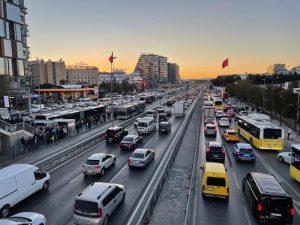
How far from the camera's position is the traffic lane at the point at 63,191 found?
553 inches

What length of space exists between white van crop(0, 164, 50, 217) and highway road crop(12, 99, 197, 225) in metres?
0.54

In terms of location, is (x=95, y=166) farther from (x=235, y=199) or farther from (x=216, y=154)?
(x=216, y=154)

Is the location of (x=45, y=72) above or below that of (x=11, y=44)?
above

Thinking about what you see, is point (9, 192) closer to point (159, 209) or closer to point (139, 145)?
point (159, 209)

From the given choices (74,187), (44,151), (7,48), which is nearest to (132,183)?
(74,187)

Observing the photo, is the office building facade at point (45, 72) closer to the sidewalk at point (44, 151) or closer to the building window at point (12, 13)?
the building window at point (12, 13)

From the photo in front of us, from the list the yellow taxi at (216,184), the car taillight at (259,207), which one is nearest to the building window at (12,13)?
the yellow taxi at (216,184)

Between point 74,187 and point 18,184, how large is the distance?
366 cm

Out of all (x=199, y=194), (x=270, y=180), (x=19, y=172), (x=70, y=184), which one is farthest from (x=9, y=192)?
(x=270, y=180)

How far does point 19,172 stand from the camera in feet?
50.4

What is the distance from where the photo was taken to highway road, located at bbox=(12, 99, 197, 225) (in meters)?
13.9

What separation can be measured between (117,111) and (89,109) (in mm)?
5469

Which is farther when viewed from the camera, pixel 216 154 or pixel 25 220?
pixel 216 154

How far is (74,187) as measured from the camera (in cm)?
1773
